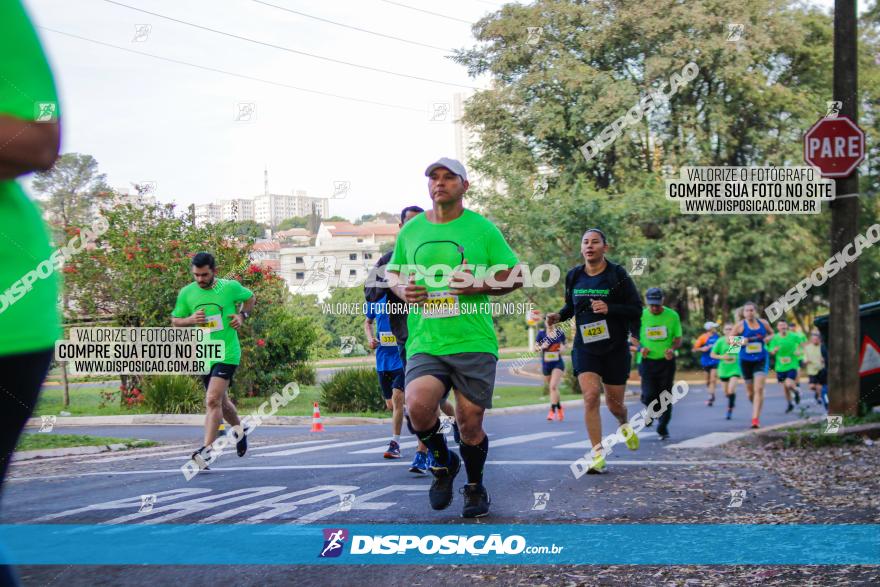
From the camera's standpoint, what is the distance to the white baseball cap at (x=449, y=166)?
5.80 m

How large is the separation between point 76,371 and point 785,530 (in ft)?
55.3

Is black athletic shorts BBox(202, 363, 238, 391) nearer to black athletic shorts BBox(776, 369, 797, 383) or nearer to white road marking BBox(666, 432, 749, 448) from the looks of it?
white road marking BBox(666, 432, 749, 448)

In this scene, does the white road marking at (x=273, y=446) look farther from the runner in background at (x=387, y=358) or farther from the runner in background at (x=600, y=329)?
the runner in background at (x=600, y=329)

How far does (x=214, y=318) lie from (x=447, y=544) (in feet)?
15.0

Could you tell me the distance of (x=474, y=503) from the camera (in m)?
5.85

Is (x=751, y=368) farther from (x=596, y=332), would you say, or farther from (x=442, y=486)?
(x=442, y=486)

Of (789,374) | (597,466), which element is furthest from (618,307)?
(789,374)

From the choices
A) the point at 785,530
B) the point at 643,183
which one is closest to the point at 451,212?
the point at 785,530

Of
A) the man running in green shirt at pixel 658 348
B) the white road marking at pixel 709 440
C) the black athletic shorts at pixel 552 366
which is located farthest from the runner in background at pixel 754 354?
the black athletic shorts at pixel 552 366

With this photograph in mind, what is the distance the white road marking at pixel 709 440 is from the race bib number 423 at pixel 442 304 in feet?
21.1

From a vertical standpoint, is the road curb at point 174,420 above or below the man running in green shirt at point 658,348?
below

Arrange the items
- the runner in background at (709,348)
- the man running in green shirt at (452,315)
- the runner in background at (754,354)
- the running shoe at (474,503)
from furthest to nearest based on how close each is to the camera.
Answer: the runner in background at (709,348) < the runner in background at (754,354) < the running shoe at (474,503) < the man running in green shirt at (452,315)

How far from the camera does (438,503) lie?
5750 mm

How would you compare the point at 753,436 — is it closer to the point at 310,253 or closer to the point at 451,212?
the point at 451,212
